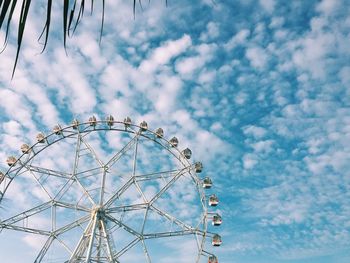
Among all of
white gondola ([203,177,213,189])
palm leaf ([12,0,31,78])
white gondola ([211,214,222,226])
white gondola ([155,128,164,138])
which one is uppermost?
white gondola ([155,128,164,138])

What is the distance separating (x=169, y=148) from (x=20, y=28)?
1122 inches

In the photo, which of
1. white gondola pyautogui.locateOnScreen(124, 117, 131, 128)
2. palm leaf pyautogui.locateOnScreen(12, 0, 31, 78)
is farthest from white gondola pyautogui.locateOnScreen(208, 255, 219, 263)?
palm leaf pyautogui.locateOnScreen(12, 0, 31, 78)

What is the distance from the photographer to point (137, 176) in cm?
2844

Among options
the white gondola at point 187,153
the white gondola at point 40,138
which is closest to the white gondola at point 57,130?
the white gondola at point 40,138

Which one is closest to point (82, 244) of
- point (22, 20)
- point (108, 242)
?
point (108, 242)

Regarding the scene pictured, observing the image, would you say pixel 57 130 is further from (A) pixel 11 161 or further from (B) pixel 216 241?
(B) pixel 216 241

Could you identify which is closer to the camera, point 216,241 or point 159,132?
point 216,241

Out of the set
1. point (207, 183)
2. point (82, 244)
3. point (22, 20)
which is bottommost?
point (22, 20)

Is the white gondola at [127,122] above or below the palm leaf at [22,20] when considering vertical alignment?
above

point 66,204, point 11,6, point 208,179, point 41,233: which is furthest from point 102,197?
point 11,6

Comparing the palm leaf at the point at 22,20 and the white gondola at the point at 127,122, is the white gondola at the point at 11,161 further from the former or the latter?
the palm leaf at the point at 22,20

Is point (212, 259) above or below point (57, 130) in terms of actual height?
below

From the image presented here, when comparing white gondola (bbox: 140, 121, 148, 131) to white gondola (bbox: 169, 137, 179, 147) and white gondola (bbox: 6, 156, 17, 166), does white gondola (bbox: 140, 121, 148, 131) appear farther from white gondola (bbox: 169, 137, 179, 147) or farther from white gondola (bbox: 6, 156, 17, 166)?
white gondola (bbox: 6, 156, 17, 166)

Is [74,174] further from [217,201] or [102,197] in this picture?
[217,201]
